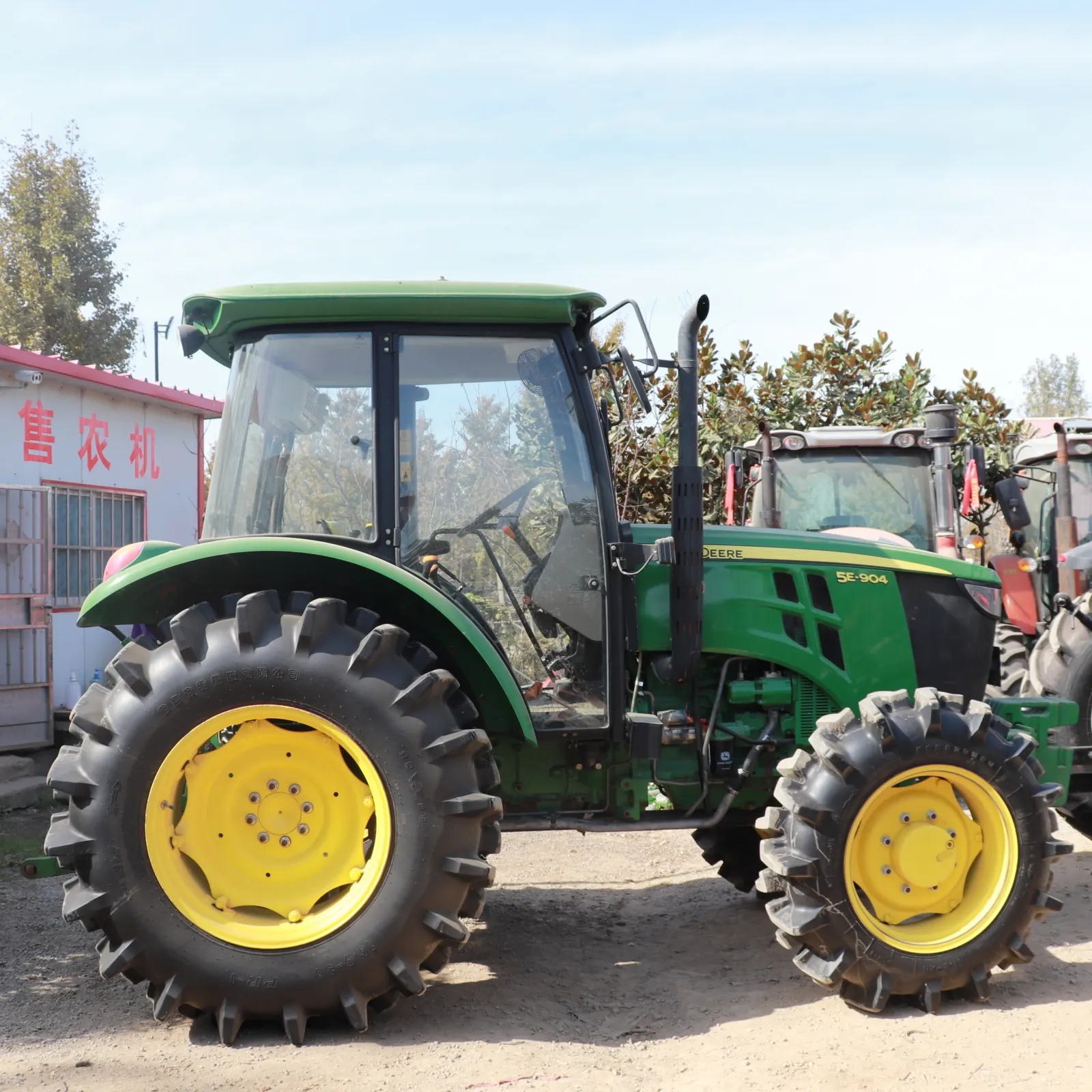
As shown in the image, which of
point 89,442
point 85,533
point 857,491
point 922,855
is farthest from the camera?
point 85,533

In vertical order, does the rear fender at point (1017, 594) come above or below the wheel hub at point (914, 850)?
above

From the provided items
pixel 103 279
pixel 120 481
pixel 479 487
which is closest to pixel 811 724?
pixel 479 487

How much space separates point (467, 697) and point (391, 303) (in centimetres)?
128

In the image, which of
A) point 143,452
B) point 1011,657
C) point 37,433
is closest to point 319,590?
point 1011,657

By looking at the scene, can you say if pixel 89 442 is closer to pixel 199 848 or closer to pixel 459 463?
pixel 459 463

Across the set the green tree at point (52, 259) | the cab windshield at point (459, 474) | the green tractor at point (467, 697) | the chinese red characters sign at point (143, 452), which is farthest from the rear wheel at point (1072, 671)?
the green tree at point (52, 259)

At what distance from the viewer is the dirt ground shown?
315 cm

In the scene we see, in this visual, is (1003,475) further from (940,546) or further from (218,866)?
(218,866)

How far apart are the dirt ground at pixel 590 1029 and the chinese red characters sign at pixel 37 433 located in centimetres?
466

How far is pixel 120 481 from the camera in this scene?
973 cm

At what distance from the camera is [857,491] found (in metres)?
7.98

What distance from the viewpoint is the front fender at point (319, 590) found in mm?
3441

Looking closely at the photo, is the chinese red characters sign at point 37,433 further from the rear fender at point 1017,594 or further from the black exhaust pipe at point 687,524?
the rear fender at point 1017,594

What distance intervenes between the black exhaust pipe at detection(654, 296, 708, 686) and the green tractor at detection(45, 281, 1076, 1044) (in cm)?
1
